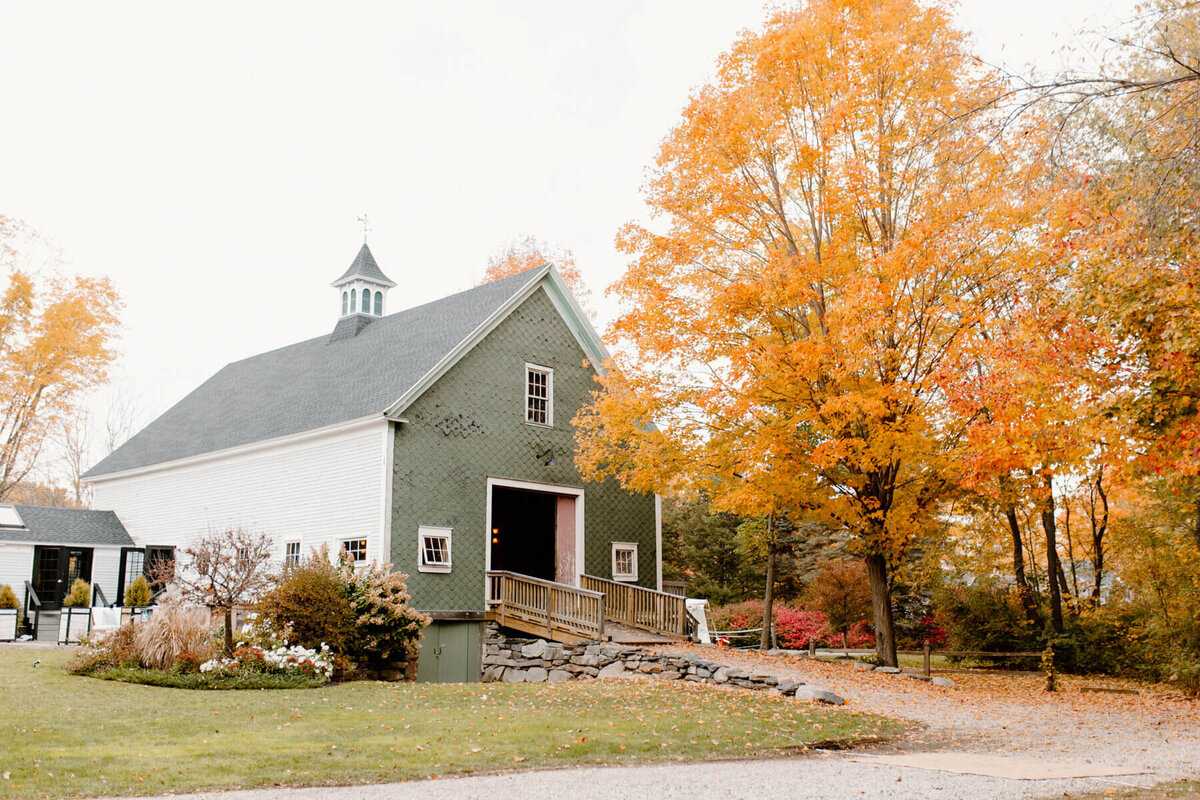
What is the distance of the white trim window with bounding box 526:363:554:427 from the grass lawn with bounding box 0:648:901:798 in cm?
800

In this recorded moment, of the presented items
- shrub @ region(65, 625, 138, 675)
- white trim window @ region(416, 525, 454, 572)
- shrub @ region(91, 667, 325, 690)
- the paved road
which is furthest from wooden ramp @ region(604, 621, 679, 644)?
the paved road

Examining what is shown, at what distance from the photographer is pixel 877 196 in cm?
1669

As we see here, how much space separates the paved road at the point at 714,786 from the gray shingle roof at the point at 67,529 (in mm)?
19303

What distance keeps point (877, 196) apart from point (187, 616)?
531 inches

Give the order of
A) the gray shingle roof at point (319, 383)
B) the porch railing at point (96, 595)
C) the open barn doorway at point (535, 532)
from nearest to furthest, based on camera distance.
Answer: the gray shingle roof at point (319, 383)
the open barn doorway at point (535, 532)
the porch railing at point (96, 595)

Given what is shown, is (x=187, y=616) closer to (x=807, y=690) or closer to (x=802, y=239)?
(x=807, y=690)

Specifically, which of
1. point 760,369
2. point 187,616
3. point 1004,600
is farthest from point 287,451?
point 1004,600

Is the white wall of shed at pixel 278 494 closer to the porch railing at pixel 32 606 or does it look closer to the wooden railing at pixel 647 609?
the porch railing at pixel 32 606

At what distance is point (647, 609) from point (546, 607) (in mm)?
2029

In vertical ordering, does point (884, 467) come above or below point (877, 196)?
below

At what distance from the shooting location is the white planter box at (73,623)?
18.9 metres

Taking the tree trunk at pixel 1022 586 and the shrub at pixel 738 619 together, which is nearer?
the tree trunk at pixel 1022 586

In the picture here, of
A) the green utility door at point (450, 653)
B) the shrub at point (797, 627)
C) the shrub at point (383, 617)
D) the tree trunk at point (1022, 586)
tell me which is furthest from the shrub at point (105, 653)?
the tree trunk at point (1022, 586)

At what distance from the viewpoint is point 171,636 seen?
549 inches
